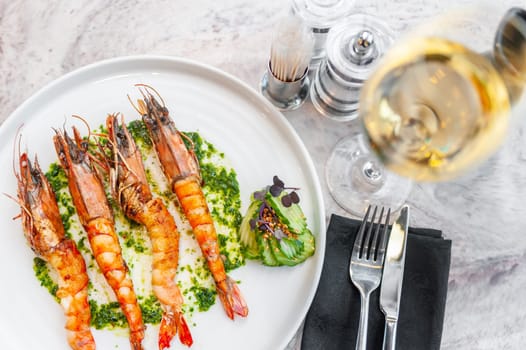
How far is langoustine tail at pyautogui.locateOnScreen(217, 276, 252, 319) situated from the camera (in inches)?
65.4

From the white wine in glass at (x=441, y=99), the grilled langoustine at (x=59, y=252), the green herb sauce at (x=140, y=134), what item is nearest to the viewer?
the white wine in glass at (x=441, y=99)

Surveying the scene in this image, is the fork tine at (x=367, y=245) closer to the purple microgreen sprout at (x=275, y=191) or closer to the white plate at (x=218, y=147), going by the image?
the white plate at (x=218, y=147)

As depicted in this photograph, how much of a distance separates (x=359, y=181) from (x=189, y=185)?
21.0 inches

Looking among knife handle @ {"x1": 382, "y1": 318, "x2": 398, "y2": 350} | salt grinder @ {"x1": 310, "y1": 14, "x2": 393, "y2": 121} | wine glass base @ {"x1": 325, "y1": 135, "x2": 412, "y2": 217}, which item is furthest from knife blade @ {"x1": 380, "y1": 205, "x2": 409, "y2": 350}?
salt grinder @ {"x1": 310, "y1": 14, "x2": 393, "y2": 121}

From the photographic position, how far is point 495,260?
1.81 m

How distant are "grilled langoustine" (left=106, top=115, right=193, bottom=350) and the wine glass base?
0.52 m

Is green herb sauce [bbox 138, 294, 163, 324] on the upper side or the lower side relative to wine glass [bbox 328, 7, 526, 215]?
lower

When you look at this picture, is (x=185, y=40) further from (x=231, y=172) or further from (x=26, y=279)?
(x=26, y=279)

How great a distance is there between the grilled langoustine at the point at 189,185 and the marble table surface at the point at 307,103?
0.85ft

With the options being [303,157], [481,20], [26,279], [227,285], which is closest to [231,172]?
[303,157]

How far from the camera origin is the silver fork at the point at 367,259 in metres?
1.66

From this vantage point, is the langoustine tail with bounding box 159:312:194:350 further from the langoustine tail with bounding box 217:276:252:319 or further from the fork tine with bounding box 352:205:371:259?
the fork tine with bounding box 352:205:371:259

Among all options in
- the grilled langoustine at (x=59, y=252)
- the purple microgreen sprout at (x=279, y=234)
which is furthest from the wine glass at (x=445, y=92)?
the grilled langoustine at (x=59, y=252)

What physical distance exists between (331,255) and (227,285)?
0.32m
